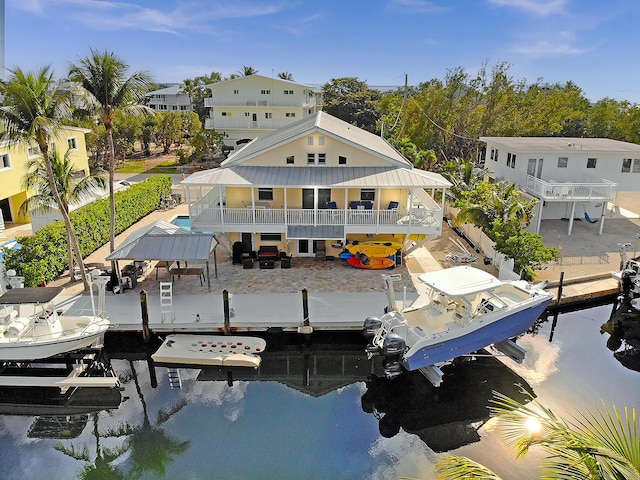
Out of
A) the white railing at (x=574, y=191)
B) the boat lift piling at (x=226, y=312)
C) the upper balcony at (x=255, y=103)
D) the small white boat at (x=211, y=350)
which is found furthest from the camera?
the upper balcony at (x=255, y=103)

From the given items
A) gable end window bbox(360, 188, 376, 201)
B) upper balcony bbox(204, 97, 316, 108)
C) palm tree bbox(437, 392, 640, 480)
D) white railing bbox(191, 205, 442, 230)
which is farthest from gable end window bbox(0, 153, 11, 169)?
palm tree bbox(437, 392, 640, 480)

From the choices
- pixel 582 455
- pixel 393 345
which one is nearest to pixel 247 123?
pixel 393 345

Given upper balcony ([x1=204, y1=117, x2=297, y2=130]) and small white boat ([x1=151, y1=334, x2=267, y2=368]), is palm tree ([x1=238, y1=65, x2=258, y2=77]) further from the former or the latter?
small white boat ([x1=151, y1=334, x2=267, y2=368])

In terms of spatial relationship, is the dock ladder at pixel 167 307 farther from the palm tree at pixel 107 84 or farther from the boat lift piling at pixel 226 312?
the palm tree at pixel 107 84

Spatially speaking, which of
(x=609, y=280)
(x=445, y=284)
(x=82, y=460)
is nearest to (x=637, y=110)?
(x=609, y=280)

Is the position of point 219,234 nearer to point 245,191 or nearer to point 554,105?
point 245,191

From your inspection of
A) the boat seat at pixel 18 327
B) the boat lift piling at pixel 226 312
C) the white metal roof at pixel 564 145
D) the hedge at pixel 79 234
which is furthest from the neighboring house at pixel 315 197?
the white metal roof at pixel 564 145
